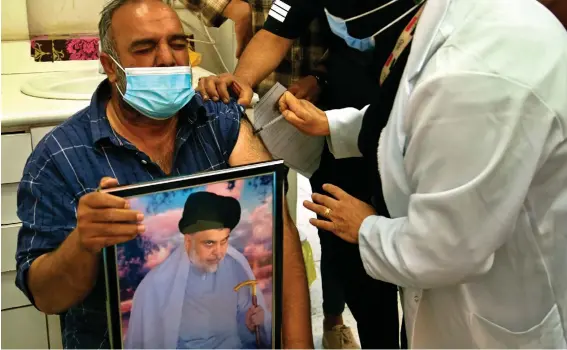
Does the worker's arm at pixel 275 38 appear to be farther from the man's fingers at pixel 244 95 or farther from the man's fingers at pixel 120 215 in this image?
the man's fingers at pixel 120 215

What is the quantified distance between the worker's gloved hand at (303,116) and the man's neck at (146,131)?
0.86 ft

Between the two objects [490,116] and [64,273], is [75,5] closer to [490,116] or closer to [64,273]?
[64,273]

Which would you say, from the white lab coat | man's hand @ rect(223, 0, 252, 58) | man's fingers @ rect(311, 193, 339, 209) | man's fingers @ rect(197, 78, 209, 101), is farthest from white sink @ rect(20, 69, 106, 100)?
the white lab coat

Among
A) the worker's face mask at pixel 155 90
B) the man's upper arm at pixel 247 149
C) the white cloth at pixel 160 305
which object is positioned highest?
the worker's face mask at pixel 155 90

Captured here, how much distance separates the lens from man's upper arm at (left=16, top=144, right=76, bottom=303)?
121 centimetres

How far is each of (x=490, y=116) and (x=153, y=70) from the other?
71 centimetres

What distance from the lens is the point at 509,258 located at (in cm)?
112

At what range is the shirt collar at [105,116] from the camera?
4.22ft

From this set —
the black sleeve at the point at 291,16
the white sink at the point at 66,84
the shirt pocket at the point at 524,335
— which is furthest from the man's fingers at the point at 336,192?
the white sink at the point at 66,84

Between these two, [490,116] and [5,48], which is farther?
[5,48]

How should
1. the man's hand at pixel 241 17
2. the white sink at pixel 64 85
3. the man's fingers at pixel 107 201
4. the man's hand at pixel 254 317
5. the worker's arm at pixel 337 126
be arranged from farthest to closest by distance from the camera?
the man's hand at pixel 241 17, the white sink at pixel 64 85, the worker's arm at pixel 337 126, the man's hand at pixel 254 317, the man's fingers at pixel 107 201

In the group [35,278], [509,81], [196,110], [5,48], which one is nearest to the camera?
[509,81]

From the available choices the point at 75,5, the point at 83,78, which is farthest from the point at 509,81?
the point at 75,5

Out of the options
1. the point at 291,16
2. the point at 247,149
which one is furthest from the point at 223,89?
the point at 291,16
